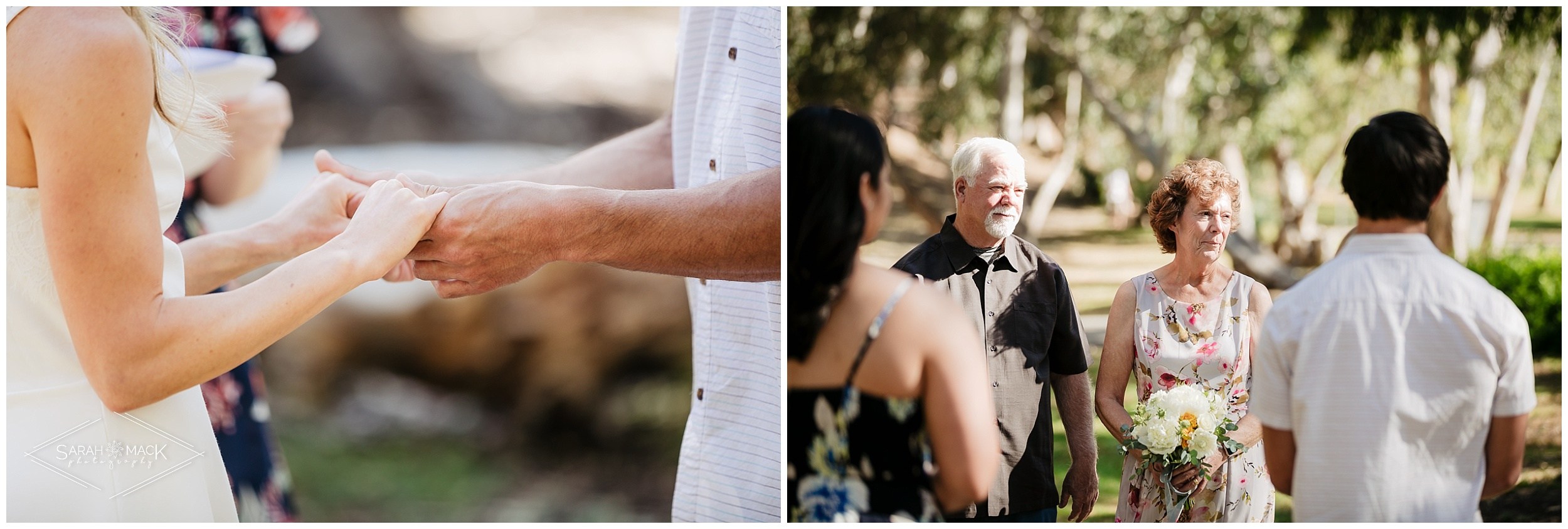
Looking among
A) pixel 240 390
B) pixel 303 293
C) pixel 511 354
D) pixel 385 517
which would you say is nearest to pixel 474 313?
pixel 511 354

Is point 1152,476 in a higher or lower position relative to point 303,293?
lower

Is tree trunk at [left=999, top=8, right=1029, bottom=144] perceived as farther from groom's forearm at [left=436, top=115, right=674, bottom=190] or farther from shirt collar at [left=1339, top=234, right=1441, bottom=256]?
shirt collar at [left=1339, top=234, right=1441, bottom=256]

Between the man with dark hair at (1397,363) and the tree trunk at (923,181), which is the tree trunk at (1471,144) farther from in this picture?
the tree trunk at (923,181)

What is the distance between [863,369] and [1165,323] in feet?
2.35

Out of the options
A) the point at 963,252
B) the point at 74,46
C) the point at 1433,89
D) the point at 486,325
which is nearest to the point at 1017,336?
the point at 963,252

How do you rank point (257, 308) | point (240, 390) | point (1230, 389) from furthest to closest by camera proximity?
point (240, 390)
point (1230, 389)
point (257, 308)

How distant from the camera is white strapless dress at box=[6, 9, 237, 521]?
186cm

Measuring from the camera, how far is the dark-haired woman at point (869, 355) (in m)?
1.94

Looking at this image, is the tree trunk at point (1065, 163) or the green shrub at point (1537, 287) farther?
the tree trunk at point (1065, 163)

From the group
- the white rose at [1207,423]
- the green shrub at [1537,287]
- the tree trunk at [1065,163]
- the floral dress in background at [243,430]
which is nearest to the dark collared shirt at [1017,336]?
the white rose at [1207,423]

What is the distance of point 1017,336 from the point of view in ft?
7.14

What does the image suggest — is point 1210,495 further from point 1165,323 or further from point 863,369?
point 863,369

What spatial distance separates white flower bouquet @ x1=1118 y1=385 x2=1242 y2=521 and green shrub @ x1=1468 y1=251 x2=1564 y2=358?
828mm

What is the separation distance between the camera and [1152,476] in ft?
7.41
